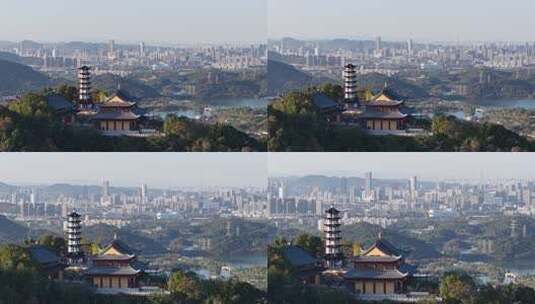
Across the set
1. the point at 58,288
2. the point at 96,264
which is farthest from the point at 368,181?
the point at 58,288

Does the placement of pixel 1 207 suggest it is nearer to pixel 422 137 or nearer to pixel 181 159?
pixel 181 159

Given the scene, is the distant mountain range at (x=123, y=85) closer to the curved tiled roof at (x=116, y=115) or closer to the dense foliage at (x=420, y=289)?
the curved tiled roof at (x=116, y=115)

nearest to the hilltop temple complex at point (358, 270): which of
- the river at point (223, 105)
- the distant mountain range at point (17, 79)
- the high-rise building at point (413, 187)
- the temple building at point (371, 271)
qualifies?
the temple building at point (371, 271)

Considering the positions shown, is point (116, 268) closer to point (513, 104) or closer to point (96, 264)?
point (96, 264)

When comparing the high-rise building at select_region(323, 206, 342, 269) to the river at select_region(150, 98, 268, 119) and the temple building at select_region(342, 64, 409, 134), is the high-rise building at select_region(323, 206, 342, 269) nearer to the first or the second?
the temple building at select_region(342, 64, 409, 134)

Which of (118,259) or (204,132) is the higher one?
(204,132)

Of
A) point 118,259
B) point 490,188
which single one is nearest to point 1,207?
point 118,259
